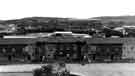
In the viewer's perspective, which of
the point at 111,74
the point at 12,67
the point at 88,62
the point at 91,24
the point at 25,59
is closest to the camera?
the point at 111,74

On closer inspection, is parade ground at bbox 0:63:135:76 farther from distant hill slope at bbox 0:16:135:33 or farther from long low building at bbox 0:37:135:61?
distant hill slope at bbox 0:16:135:33

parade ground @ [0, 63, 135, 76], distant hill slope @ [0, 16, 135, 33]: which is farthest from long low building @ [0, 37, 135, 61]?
distant hill slope @ [0, 16, 135, 33]

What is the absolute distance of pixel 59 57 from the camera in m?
13.1

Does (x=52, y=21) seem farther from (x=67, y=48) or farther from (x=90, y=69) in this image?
(x=90, y=69)

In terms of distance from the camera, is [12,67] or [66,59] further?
[66,59]

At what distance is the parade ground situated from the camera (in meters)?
10.1

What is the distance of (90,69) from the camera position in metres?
10.8

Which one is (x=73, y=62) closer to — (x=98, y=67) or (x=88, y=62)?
→ (x=88, y=62)

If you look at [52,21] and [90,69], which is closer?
[90,69]

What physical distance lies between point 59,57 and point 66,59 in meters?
0.50

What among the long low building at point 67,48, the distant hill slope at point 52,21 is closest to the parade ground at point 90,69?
the long low building at point 67,48

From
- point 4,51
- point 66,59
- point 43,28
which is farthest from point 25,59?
point 43,28

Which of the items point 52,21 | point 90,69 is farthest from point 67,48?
point 52,21

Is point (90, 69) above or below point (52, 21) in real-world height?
below
